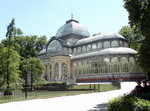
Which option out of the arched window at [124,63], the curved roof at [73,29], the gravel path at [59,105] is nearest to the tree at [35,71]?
the arched window at [124,63]

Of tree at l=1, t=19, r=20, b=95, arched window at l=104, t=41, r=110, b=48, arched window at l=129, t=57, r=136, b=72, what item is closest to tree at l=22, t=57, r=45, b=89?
tree at l=1, t=19, r=20, b=95

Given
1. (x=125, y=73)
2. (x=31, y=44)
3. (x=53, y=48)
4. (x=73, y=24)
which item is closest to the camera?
(x=125, y=73)

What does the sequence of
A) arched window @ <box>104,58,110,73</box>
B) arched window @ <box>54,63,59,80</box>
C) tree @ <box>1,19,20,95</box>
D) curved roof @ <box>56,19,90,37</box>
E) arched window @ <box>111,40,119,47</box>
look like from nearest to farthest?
tree @ <box>1,19,20,95</box> → arched window @ <box>104,58,110,73</box> → arched window @ <box>111,40,119,47</box> → arched window @ <box>54,63,59,80</box> → curved roof @ <box>56,19,90,37</box>

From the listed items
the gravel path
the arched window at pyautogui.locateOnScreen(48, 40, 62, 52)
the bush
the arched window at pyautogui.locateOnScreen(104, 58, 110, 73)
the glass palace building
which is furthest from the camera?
the arched window at pyautogui.locateOnScreen(48, 40, 62, 52)

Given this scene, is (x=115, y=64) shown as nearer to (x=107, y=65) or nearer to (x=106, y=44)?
(x=107, y=65)

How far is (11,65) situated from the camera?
24234 mm

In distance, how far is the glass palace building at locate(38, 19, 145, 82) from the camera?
139 ft

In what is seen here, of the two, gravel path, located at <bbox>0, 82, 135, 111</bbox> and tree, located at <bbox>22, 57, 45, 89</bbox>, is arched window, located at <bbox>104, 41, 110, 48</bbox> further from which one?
gravel path, located at <bbox>0, 82, 135, 111</bbox>

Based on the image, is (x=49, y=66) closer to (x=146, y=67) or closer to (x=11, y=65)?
(x=11, y=65)

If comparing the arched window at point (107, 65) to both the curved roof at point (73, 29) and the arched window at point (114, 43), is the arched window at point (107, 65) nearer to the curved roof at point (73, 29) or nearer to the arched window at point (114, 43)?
the arched window at point (114, 43)

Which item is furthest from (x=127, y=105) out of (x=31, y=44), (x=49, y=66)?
(x=31, y=44)

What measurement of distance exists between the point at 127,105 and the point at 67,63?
45531 mm

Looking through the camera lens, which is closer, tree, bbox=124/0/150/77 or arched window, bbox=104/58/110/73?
tree, bbox=124/0/150/77

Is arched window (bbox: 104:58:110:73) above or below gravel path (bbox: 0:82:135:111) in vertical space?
above
